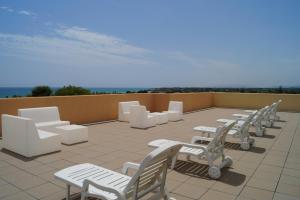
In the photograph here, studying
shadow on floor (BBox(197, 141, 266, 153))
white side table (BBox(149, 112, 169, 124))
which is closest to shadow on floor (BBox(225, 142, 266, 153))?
shadow on floor (BBox(197, 141, 266, 153))

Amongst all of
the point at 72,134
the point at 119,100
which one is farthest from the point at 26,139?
the point at 119,100

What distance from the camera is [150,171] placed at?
2402 millimetres

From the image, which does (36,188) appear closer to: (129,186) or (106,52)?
(129,186)

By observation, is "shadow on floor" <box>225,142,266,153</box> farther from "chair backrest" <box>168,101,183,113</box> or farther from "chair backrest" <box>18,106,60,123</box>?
"chair backrest" <box>18,106,60,123</box>

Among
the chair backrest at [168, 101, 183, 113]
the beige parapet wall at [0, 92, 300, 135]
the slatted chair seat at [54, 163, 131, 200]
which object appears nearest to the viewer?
the slatted chair seat at [54, 163, 131, 200]

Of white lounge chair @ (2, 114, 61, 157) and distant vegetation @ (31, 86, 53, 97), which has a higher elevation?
distant vegetation @ (31, 86, 53, 97)

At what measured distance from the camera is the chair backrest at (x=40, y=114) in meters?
6.65

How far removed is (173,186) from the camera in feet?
12.2

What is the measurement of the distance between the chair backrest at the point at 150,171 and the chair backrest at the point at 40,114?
16.8 feet

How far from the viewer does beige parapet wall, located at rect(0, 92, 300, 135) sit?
7873mm

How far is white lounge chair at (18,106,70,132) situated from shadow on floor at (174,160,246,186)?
12.2 ft

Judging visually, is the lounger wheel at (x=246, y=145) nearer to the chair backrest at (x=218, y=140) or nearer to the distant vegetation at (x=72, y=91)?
the chair backrest at (x=218, y=140)

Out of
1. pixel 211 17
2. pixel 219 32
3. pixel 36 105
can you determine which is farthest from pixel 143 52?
pixel 36 105

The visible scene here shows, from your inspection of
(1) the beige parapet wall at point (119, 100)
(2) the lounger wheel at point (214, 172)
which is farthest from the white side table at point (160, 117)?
(2) the lounger wheel at point (214, 172)
